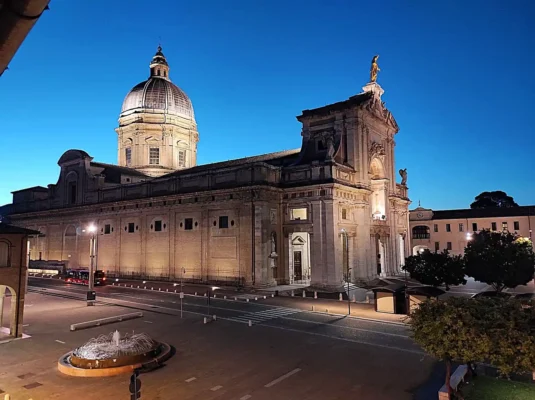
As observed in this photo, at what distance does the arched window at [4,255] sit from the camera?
20.4 m

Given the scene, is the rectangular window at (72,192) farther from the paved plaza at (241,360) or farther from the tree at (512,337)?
the tree at (512,337)

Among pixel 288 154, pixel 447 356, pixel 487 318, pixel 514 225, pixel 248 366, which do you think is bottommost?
pixel 248 366

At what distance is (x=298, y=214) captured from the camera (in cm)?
4250

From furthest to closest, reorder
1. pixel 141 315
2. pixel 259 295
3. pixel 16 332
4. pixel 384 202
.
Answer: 1. pixel 384 202
2. pixel 259 295
3. pixel 141 315
4. pixel 16 332

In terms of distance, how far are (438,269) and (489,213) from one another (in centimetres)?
4037

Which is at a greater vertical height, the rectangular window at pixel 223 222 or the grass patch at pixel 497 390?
the rectangular window at pixel 223 222

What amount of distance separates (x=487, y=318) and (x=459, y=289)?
1300 inches

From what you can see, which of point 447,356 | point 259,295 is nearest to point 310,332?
point 447,356

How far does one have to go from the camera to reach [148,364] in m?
15.3

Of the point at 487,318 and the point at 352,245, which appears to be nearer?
the point at 487,318

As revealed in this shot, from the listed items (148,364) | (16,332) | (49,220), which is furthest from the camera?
(49,220)

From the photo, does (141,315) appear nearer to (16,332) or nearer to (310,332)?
(16,332)

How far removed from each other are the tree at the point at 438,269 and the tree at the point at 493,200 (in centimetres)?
9103

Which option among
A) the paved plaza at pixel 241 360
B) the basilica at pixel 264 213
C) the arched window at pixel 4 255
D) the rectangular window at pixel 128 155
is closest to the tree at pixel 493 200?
the basilica at pixel 264 213
